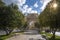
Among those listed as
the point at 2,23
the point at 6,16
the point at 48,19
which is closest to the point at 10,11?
the point at 6,16

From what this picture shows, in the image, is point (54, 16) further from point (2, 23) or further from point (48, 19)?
point (2, 23)

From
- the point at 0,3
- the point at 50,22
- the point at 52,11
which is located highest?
the point at 0,3

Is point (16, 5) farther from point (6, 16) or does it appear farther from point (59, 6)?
point (59, 6)

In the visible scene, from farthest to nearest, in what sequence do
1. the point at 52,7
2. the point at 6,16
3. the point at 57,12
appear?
the point at 6,16, the point at 52,7, the point at 57,12

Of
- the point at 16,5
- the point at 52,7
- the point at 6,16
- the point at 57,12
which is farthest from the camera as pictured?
the point at 16,5

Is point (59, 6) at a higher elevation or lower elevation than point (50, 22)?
higher

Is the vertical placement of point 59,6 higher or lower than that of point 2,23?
higher

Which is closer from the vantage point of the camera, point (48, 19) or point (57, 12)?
point (57, 12)

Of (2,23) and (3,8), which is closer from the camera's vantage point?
(3,8)

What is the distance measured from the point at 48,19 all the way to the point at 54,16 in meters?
1.95

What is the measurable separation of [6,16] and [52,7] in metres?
6.90

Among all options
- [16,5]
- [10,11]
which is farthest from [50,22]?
[16,5]

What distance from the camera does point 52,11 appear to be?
22359 mm

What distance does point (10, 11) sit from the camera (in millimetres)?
24781
